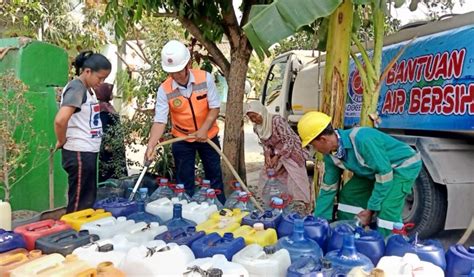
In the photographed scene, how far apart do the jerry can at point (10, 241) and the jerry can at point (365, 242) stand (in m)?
1.48

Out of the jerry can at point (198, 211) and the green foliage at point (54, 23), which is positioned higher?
the green foliage at point (54, 23)

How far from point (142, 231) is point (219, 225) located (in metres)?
0.41

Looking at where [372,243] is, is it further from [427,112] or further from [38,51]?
[38,51]

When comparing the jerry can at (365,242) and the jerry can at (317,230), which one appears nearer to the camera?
the jerry can at (365,242)

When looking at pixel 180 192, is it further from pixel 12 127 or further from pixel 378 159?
pixel 12 127

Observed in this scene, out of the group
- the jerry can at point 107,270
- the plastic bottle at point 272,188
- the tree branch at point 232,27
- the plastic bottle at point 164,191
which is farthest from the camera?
the tree branch at point 232,27

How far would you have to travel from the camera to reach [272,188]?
4.57m

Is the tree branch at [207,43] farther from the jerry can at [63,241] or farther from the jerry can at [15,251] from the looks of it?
the jerry can at [15,251]

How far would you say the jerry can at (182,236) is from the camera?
2104 mm

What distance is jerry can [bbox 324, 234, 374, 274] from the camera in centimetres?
184

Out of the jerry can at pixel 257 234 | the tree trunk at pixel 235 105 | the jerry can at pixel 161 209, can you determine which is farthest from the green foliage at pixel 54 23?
the jerry can at pixel 257 234

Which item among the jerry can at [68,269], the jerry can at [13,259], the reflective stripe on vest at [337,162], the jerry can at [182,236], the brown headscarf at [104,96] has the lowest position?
the jerry can at [13,259]

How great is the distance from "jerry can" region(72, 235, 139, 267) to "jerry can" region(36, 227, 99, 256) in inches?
2.4

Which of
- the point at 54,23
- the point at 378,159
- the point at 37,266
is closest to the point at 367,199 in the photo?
the point at 378,159
